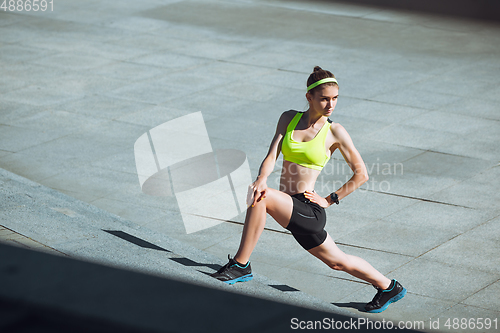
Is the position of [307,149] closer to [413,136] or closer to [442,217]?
[442,217]

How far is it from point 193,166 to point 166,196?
0.92 metres

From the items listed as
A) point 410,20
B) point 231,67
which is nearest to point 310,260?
point 231,67

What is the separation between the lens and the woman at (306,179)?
493cm

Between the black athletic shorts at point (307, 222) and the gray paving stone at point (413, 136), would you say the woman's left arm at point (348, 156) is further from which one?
the gray paving stone at point (413, 136)

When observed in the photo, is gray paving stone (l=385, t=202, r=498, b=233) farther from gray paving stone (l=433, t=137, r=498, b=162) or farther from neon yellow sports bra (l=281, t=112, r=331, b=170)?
neon yellow sports bra (l=281, t=112, r=331, b=170)

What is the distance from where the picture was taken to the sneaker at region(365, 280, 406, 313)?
5387mm

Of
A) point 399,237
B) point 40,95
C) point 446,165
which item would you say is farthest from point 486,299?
point 40,95

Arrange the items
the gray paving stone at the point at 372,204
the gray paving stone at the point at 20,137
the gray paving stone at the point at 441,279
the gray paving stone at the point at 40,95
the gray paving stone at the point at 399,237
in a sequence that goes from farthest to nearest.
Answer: the gray paving stone at the point at 40,95 → the gray paving stone at the point at 20,137 → the gray paving stone at the point at 372,204 → the gray paving stone at the point at 399,237 → the gray paving stone at the point at 441,279

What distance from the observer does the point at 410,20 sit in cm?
1788

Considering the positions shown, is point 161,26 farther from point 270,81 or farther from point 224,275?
point 224,275

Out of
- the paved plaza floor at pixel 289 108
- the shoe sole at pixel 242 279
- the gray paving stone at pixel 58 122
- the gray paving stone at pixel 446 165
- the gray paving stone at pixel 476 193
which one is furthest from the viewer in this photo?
the gray paving stone at pixel 58 122

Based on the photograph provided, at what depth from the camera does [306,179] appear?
16.7 feet

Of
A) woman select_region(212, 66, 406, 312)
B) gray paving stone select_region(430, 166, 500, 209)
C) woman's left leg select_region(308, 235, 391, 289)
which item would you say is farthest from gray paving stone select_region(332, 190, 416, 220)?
woman select_region(212, 66, 406, 312)

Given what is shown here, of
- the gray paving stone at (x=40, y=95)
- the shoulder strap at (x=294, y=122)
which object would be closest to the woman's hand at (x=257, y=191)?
the shoulder strap at (x=294, y=122)
